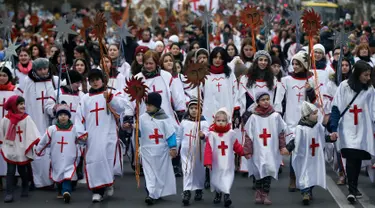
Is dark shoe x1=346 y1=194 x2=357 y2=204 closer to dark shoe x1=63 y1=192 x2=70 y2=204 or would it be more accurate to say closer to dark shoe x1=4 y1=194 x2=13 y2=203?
dark shoe x1=63 y1=192 x2=70 y2=204

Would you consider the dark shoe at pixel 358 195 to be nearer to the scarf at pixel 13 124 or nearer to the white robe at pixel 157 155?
the white robe at pixel 157 155

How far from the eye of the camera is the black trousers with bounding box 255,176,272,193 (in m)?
12.2

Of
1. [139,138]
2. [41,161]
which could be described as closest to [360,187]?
[139,138]

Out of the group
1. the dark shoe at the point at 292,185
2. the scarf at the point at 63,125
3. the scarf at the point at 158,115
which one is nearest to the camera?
the scarf at the point at 158,115

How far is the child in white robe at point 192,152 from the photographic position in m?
12.3

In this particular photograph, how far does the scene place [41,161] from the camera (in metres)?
13.5

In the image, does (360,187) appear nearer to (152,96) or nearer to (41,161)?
(152,96)

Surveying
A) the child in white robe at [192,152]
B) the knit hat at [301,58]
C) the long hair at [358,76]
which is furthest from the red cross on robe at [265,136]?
the knit hat at [301,58]

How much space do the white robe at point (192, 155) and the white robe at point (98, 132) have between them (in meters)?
0.85

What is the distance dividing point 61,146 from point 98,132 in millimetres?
679

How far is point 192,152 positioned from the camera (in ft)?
40.8

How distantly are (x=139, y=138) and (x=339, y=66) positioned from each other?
3356 millimetres

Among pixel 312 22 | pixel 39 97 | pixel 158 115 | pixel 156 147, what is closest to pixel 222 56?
pixel 312 22

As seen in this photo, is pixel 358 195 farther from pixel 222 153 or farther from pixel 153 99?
pixel 153 99
